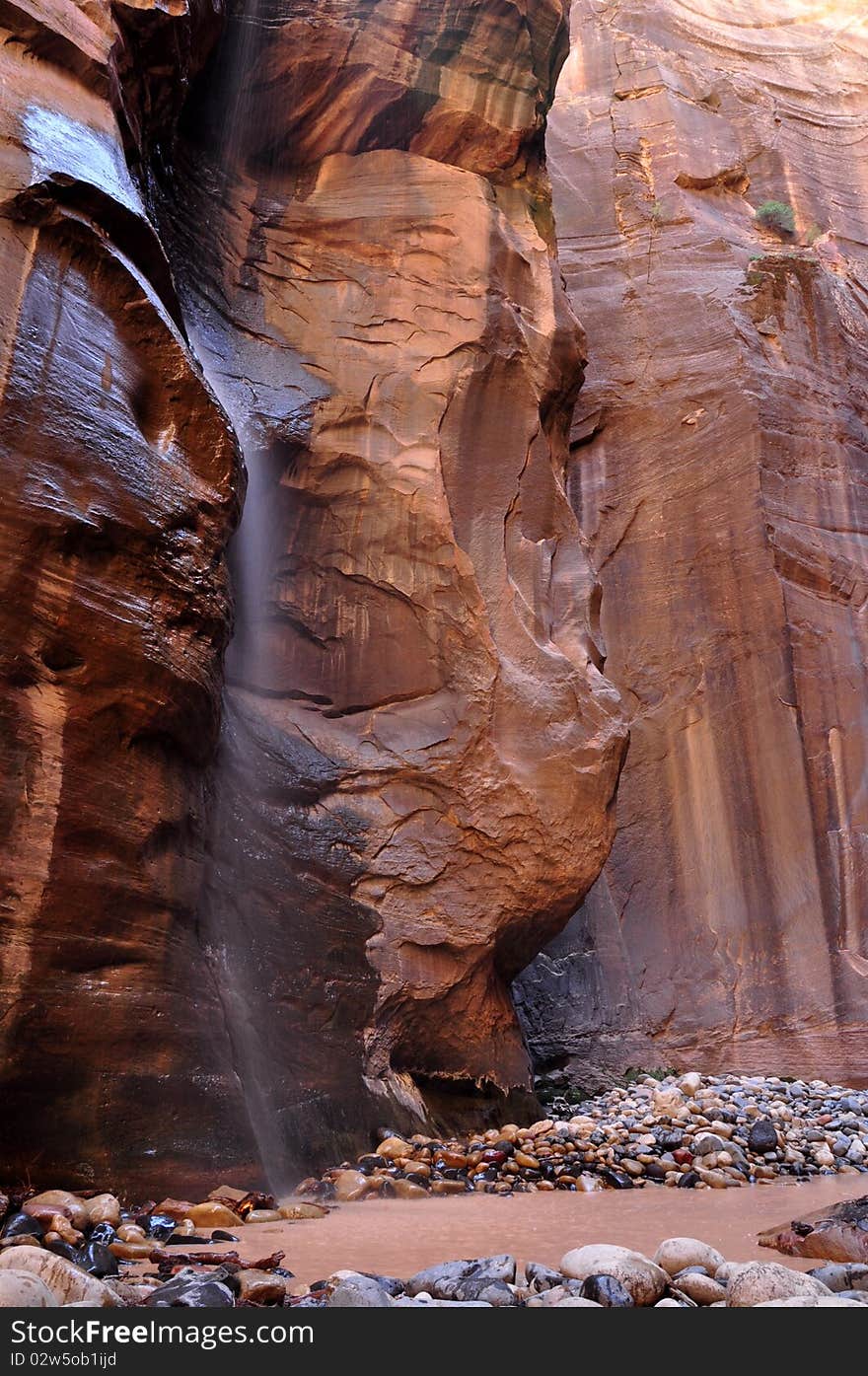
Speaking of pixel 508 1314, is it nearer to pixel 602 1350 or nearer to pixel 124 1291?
pixel 602 1350

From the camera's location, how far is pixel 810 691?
12.1m

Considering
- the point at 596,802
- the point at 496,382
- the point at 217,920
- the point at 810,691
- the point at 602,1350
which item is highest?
the point at 496,382

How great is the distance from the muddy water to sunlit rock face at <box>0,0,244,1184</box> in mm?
826

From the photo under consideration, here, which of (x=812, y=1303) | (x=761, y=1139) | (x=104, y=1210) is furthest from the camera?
(x=761, y=1139)

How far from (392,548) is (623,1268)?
6.10m

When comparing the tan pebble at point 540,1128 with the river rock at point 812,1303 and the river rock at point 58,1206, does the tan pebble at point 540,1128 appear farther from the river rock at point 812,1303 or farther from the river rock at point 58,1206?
the river rock at point 812,1303

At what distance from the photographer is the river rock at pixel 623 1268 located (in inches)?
110

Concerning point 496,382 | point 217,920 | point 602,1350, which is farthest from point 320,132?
point 602,1350

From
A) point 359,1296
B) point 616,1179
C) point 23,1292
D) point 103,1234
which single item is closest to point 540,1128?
point 616,1179

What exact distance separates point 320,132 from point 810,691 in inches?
292

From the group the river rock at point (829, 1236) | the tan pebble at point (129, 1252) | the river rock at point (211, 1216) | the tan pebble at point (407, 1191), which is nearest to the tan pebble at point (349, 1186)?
the tan pebble at point (407, 1191)

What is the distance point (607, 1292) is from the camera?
107 inches

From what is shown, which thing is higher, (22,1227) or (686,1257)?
(22,1227)

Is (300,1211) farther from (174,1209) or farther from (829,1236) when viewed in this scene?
(829,1236)
